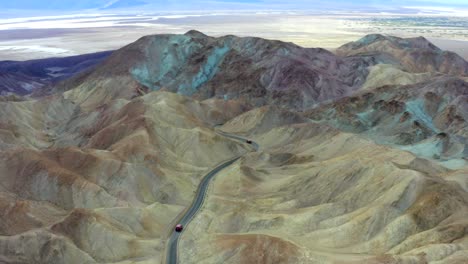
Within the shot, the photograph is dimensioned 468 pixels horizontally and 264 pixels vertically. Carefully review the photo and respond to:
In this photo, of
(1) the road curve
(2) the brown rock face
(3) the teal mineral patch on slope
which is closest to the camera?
(2) the brown rock face

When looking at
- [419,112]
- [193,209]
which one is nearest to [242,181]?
[193,209]

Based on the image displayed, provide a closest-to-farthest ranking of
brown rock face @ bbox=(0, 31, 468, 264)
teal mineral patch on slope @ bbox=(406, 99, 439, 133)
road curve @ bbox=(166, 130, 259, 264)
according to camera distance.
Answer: brown rock face @ bbox=(0, 31, 468, 264) < road curve @ bbox=(166, 130, 259, 264) < teal mineral patch on slope @ bbox=(406, 99, 439, 133)

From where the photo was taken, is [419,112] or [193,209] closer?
[193,209]

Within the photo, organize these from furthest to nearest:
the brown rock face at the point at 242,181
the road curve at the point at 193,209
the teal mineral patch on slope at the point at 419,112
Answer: the teal mineral patch on slope at the point at 419,112
the road curve at the point at 193,209
the brown rock face at the point at 242,181

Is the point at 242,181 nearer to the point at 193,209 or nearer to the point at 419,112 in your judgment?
the point at 193,209

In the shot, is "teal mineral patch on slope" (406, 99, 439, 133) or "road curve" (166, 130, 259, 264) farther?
"teal mineral patch on slope" (406, 99, 439, 133)

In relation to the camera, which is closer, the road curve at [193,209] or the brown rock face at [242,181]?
the brown rock face at [242,181]

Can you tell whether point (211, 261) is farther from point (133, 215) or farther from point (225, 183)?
point (225, 183)

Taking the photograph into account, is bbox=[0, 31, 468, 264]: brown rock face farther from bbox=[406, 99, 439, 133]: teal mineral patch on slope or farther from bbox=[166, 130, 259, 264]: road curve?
bbox=[166, 130, 259, 264]: road curve

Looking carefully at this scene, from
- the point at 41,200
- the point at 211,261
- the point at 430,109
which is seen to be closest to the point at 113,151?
the point at 41,200

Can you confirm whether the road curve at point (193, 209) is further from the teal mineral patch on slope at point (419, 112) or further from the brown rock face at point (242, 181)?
the teal mineral patch on slope at point (419, 112)

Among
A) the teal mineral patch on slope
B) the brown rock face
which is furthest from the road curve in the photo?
the teal mineral patch on slope

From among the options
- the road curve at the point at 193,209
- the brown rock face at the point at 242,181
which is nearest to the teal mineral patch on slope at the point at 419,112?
the brown rock face at the point at 242,181
